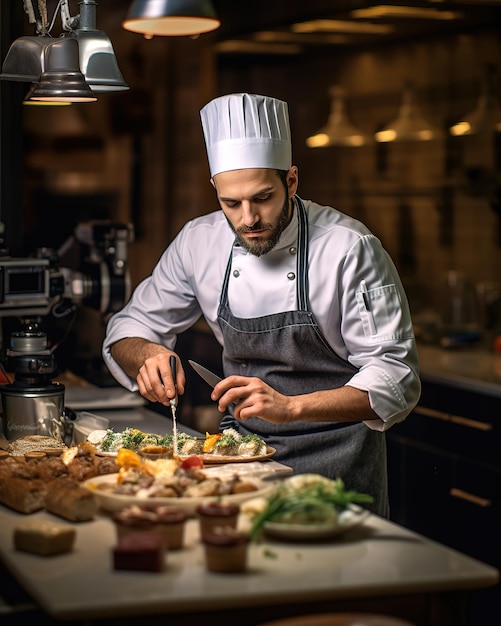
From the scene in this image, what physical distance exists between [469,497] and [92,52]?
225 centimetres

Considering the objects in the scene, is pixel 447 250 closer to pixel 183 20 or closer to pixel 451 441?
pixel 451 441

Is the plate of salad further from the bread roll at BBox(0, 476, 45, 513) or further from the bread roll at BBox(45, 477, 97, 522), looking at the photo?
the bread roll at BBox(0, 476, 45, 513)

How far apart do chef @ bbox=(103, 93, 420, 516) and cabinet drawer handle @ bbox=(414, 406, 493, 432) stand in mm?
1257

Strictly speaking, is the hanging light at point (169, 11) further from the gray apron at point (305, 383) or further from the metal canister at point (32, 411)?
the metal canister at point (32, 411)

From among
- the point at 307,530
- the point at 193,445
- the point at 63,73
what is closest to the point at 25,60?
the point at 63,73

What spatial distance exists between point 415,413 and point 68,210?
183cm

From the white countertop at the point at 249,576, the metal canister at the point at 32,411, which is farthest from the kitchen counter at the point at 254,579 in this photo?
the metal canister at the point at 32,411

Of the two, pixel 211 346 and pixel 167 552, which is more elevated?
pixel 167 552

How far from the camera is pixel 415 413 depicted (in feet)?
14.9

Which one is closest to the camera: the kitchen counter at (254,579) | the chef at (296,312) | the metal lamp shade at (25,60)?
the kitchen counter at (254,579)

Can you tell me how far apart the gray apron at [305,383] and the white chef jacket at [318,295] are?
0.03 m

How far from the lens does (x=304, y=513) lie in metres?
2.04

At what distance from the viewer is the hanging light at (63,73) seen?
2889 millimetres

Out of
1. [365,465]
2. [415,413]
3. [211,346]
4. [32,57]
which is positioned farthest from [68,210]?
[365,465]
